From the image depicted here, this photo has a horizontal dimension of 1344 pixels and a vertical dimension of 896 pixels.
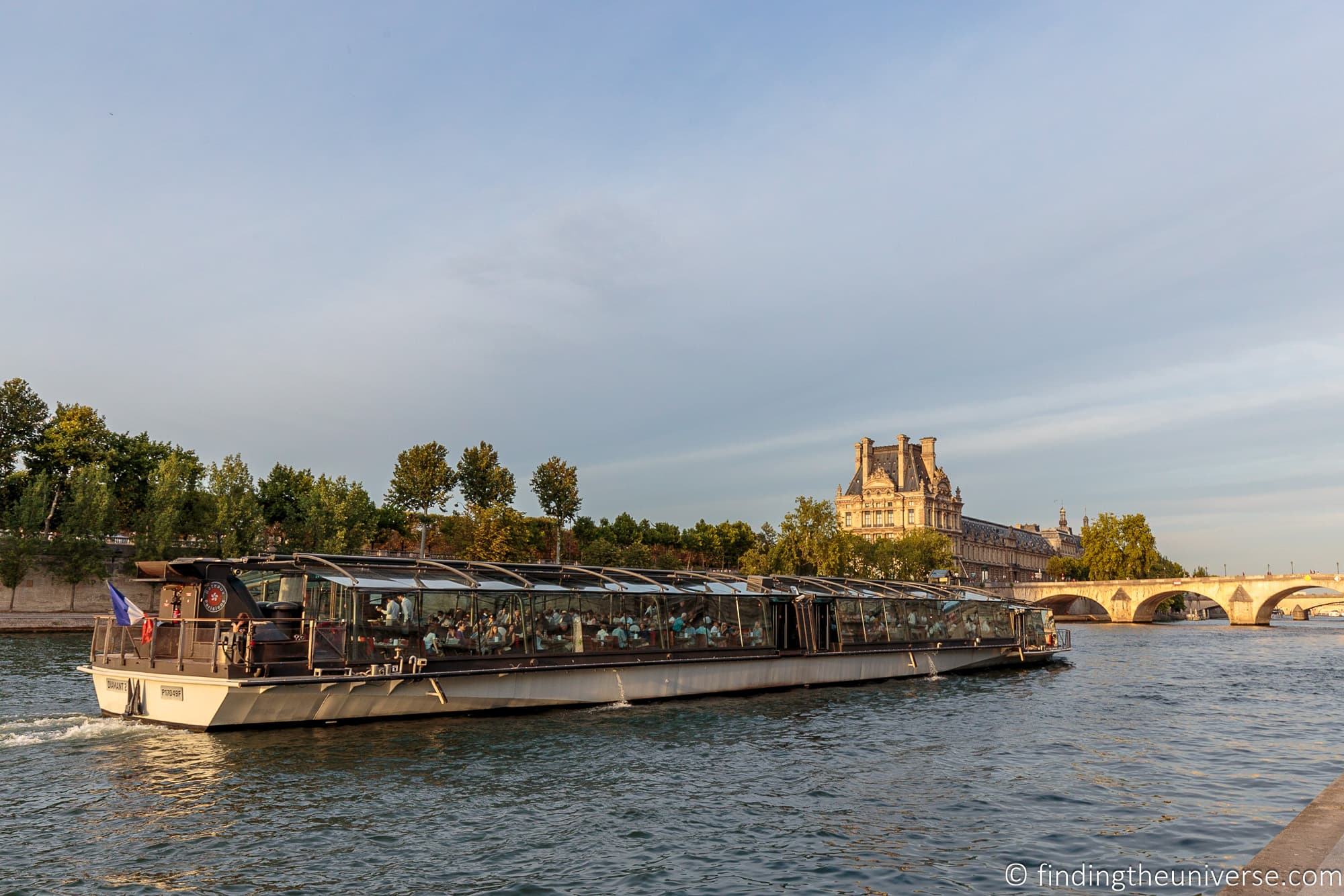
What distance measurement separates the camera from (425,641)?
2862 cm

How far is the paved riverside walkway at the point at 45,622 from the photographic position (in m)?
69.0

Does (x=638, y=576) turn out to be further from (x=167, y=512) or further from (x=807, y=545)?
(x=807, y=545)

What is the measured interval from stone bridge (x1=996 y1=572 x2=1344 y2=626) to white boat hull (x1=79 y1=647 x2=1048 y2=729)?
301 feet

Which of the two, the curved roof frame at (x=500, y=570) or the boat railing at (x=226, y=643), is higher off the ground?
the curved roof frame at (x=500, y=570)

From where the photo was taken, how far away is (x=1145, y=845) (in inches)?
667

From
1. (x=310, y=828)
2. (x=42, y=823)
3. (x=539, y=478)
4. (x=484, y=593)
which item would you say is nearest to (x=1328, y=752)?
(x=484, y=593)

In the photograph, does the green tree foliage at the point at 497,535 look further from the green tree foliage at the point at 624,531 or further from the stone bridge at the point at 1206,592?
the stone bridge at the point at 1206,592

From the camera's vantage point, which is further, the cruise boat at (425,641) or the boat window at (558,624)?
the boat window at (558,624)

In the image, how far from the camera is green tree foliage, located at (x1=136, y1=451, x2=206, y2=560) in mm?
80000

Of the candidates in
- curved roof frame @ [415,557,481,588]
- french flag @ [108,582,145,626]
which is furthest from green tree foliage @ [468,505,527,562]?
french flag @ [108,582,145,626]

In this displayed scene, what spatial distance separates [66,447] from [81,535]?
42.7ft

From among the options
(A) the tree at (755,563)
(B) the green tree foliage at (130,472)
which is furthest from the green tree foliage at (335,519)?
(A) the tree at (755,563)

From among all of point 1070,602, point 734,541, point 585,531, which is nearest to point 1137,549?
point 1070,602

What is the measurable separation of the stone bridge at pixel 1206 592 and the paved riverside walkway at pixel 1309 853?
110 metres
